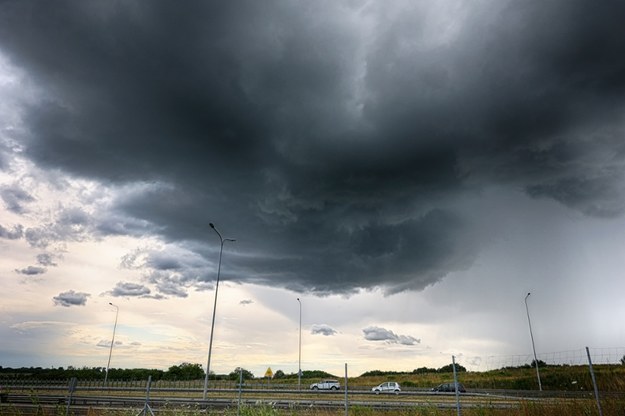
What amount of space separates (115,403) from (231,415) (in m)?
20.4

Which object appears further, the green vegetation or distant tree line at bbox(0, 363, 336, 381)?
distant tree line at bbox(0, 363, 336, 381)

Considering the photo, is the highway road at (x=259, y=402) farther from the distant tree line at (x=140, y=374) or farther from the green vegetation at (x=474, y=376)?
the distant tree line at (x=140, y=374)

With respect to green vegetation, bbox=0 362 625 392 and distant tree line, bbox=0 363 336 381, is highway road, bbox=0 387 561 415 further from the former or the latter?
distant tree line, bbox=0 363 336 381

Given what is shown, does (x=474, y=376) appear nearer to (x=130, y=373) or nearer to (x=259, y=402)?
(x=259, y=402)

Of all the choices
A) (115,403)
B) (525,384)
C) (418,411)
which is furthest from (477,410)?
(525,384)

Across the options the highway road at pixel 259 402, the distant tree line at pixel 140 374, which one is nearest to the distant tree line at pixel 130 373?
the distant tree line at pixel 140 374

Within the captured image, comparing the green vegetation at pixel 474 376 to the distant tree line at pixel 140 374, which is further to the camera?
the distant tree line at pixel 140 374

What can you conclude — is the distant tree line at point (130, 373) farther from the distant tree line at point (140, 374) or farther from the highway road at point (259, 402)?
the highway road at point (259, 402)

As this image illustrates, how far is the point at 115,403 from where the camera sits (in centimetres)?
3047

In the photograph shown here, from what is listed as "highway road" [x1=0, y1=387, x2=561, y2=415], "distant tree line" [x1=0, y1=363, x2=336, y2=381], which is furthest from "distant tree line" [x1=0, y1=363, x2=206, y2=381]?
"highway road" [x1=0, y1=387, x2=561, y2=415]

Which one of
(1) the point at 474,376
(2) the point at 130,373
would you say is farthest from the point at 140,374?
(1) the point at 474,376

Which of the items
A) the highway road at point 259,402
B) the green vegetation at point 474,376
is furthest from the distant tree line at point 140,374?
the highway road at point 259,402

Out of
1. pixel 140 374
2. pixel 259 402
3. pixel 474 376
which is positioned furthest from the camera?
pixel 140 374

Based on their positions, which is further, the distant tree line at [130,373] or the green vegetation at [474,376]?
the distant tree line at [130,373]
